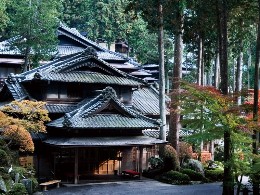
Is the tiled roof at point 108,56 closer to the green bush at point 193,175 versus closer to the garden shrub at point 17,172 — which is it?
the green bush at point 193,175

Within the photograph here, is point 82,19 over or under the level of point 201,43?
over

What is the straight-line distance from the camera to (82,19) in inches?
2876

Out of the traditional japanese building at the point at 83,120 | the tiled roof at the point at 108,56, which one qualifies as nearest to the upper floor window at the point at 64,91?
the traditional japanese building at the point at 83,120

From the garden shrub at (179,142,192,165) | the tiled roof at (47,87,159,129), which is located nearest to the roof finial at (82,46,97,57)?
the tiled roof at (47,87,159,129)

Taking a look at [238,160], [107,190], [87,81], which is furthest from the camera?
[87,81]

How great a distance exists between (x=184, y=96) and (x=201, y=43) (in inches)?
562

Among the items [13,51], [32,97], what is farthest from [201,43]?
[13,51]

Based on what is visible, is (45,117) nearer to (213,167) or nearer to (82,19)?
(213,167)

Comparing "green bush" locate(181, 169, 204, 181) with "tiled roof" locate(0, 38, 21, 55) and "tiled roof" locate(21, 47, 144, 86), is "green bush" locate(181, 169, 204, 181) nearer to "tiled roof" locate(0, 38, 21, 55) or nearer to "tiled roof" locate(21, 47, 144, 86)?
"tiled roof" locate(21, 47, 144, 86)

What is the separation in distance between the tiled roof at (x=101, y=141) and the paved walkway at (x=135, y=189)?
2.41 metres

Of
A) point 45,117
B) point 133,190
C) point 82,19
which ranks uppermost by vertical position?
point 82,19

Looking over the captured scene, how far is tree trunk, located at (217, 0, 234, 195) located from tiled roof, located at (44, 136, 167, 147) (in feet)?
26.5

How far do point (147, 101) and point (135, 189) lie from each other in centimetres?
1288

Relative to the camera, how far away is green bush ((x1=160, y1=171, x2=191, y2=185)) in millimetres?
25703
